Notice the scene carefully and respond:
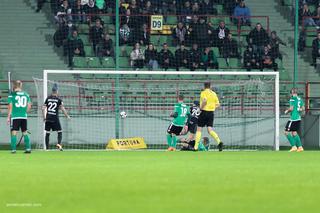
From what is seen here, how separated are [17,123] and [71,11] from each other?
34.9 feet

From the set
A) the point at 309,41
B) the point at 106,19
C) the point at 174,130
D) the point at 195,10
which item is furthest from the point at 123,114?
the point at 309,41

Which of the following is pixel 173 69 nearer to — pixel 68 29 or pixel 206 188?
pixel 68 29

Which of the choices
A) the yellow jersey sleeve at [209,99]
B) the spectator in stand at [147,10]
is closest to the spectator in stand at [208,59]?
the spectator in stand at [147,10]

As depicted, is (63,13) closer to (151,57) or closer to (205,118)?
(151,57)

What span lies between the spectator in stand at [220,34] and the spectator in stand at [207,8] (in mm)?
1331

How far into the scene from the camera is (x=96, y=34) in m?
30.1

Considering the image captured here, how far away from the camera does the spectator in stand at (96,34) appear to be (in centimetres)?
3005

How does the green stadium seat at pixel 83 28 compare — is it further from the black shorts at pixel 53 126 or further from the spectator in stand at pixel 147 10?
the black shorts at pixel 53 126

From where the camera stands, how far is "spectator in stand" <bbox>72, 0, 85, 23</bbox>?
30.9 m

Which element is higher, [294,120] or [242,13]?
[242,13]

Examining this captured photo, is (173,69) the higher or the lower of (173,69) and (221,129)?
the higher

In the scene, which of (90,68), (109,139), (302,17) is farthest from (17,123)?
(302,17)

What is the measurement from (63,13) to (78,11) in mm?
623

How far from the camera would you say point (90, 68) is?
29.8 meters
